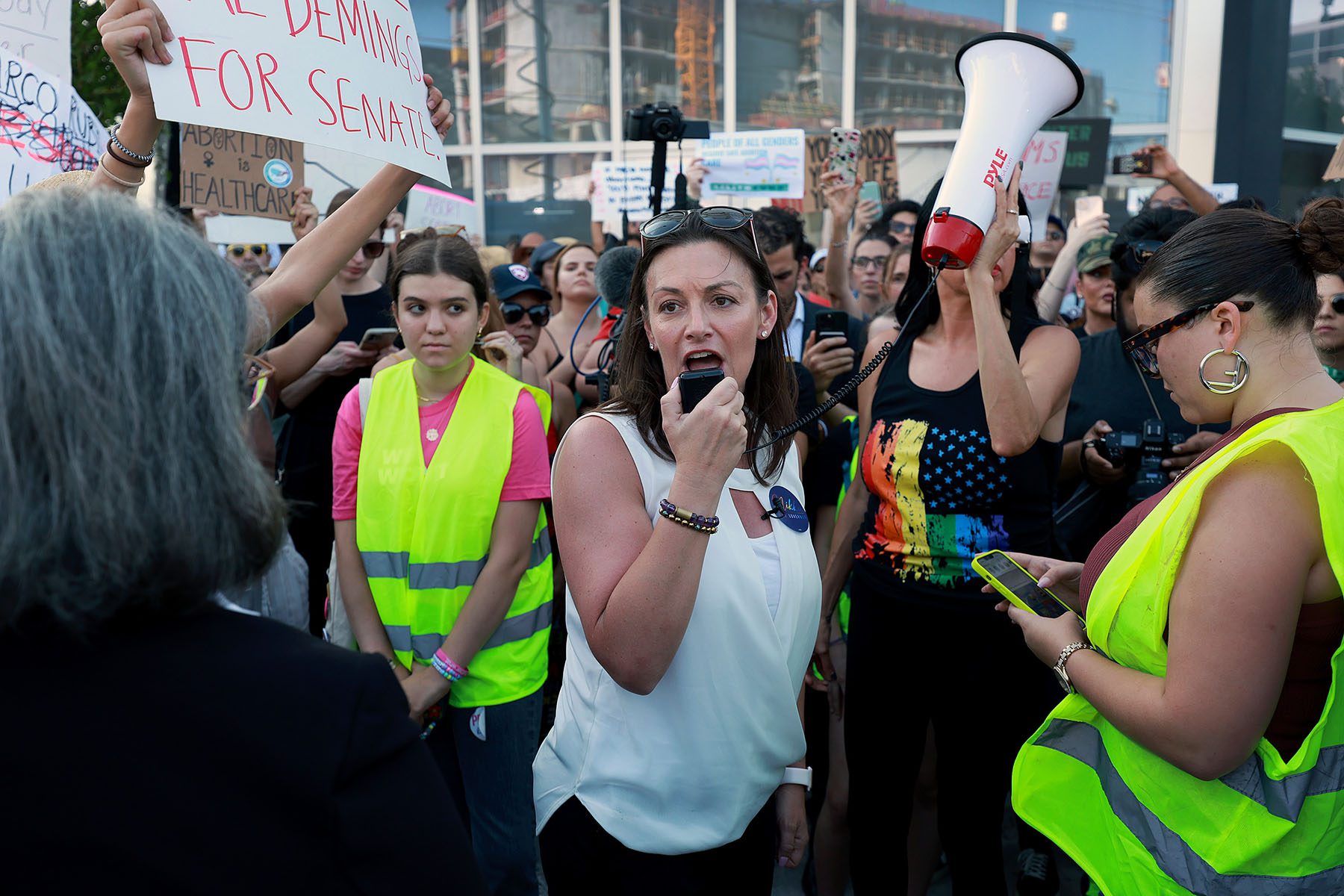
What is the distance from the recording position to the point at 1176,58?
1127cm

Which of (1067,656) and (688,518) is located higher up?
(688,518)

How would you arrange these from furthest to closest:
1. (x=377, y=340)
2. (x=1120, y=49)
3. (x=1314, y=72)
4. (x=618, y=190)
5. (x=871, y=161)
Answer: (x=1120, y=49)
(x=1314, y=72)
(x=618, y=190)
(x=871, y=161)
(x=377, y=340)

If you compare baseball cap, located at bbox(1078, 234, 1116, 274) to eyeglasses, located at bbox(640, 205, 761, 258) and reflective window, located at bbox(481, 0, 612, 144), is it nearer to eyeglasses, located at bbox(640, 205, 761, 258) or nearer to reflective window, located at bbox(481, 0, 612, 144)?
eyeglasses, located at bbox(640, 205, 761, 258)

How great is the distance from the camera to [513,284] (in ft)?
14.2

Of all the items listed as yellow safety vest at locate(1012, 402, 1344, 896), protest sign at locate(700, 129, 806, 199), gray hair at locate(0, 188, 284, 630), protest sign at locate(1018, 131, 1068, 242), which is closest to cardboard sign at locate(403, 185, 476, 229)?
protest sign at locate(700, 129, 806, 199)

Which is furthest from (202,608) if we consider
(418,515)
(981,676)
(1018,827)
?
(1018,827)

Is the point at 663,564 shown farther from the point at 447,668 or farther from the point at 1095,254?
the point at 1095,254

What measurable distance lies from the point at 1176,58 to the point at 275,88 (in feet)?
39.1

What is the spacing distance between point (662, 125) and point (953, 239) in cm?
186

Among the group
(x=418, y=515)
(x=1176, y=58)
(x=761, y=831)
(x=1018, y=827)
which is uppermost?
(x=1176, y=58)

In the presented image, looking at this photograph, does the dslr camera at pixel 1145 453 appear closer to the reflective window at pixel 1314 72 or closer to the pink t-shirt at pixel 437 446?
the pink t-shirt at pixel 437 446

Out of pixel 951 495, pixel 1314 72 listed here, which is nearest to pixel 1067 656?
pixel 951 495

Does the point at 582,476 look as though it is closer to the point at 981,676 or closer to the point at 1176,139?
the point at 981,676

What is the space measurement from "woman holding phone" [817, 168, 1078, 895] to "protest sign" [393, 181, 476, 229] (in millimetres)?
4909
